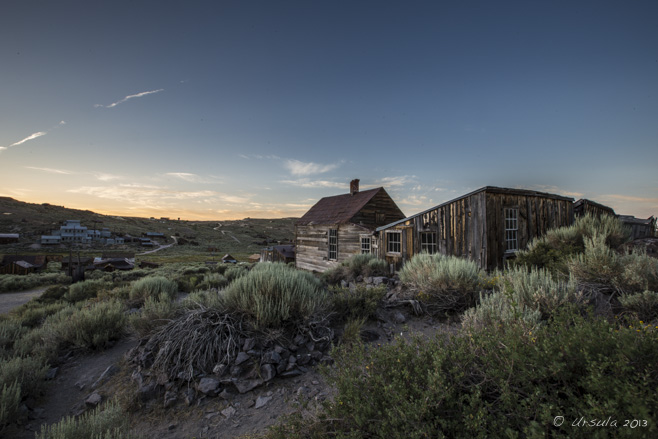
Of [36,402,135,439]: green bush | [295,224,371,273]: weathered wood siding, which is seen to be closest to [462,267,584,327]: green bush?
[36,402,135,439]: green bush

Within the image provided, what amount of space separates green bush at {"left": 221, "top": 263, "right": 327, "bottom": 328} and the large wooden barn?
23.0 ft

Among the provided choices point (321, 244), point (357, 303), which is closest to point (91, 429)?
point (357, 303)

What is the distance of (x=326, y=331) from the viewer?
16.0ft

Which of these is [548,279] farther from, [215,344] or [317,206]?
[317,206]

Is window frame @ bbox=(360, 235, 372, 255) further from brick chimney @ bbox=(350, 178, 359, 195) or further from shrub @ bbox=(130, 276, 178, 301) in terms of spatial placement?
shrub @ bbox=(130, 276, 178, 301)

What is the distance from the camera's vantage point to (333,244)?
688 inches

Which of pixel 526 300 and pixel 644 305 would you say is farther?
pixel 526 300

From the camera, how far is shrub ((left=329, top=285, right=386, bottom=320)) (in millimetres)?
5555

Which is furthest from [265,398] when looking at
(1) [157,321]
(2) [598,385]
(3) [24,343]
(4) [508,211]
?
(4) [508,211]

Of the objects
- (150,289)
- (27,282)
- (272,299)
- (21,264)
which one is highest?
(272,299)

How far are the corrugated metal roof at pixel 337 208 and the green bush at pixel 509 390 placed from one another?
1390 cm

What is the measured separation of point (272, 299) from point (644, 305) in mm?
5513

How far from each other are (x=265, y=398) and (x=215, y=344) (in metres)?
1.21

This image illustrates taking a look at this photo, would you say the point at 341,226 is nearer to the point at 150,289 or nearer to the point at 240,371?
the point at 150,289
